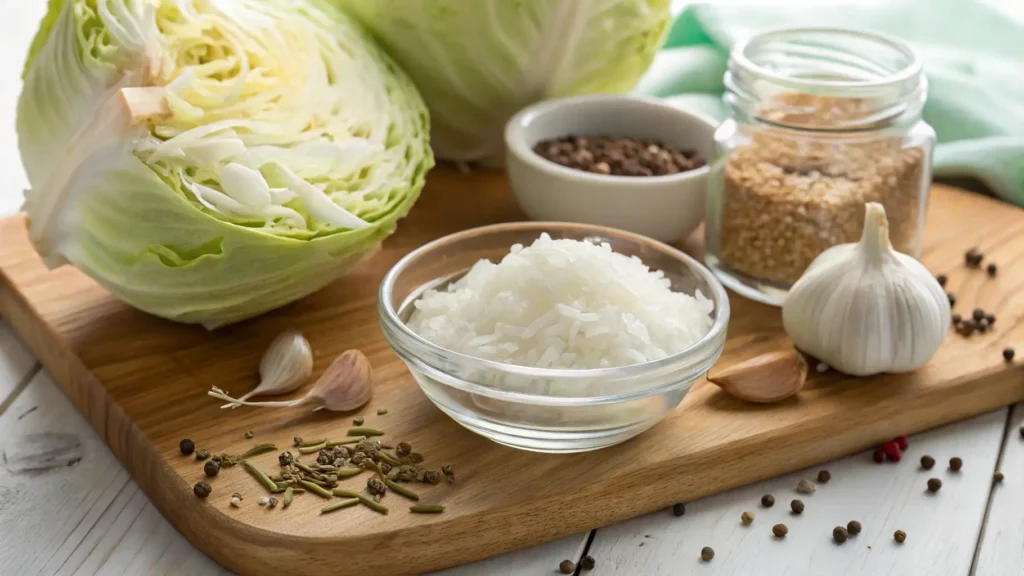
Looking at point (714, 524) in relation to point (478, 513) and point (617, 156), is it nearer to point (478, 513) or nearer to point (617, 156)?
point (478, 513)

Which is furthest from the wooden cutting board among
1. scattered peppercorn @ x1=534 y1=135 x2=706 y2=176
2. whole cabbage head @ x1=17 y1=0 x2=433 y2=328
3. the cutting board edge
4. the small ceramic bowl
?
scattered peppercorn @ x1=534 y1=135 x2=706 y2=176

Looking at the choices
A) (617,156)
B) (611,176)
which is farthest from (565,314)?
(617,156)

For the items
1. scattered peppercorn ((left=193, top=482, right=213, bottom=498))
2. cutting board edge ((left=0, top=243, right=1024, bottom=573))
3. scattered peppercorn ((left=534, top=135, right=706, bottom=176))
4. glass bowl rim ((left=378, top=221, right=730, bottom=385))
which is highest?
glass bowl rim ((left=378, top=221, right=730, bottom=385))

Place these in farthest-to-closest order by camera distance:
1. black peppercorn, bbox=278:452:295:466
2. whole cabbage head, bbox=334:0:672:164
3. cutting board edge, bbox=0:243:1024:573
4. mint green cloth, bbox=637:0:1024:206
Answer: mint green cloth, bbox=637:0:1024:206 < whole cabbage head, bbox=334:0:672:164 < black peppercorn, bbox=278:452:295:466 < cutting board edge, bbox=0:243:1024:573

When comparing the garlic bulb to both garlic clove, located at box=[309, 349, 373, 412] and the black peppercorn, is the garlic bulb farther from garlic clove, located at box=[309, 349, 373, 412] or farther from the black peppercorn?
the black peppercorn

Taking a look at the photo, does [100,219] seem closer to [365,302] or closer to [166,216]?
[166,216]

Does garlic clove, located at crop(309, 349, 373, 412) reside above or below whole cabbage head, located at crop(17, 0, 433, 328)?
below
